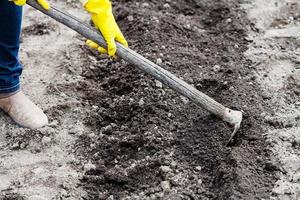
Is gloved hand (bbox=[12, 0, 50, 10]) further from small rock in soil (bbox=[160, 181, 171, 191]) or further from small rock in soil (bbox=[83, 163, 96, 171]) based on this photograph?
small rock in soil (bbox=[160, 181, 171, 191])

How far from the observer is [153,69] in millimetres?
2643

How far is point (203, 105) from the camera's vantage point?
268cm

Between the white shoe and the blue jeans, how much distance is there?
0.20ft

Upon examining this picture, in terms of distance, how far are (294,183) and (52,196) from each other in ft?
3.42

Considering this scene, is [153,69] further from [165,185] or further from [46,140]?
[46,140]

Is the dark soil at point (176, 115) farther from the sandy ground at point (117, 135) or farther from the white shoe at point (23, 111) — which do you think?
the white shoe at point (23, 111)

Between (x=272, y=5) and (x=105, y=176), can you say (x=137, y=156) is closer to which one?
(x=105, y=176)


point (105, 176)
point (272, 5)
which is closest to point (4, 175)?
point (105, 176)

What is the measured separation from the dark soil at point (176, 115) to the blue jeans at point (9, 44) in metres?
0.34

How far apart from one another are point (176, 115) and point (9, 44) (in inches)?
34.6

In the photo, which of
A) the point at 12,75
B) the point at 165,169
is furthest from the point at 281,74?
the point at 12,75

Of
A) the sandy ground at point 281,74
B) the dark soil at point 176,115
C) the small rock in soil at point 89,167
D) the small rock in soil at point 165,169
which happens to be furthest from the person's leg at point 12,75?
the sandy ground at point 281,74

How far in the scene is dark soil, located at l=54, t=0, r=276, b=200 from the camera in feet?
8.29

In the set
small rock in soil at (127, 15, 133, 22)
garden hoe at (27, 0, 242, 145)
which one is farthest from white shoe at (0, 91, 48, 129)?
small rock in soil at (127, 15, 133, 22)
